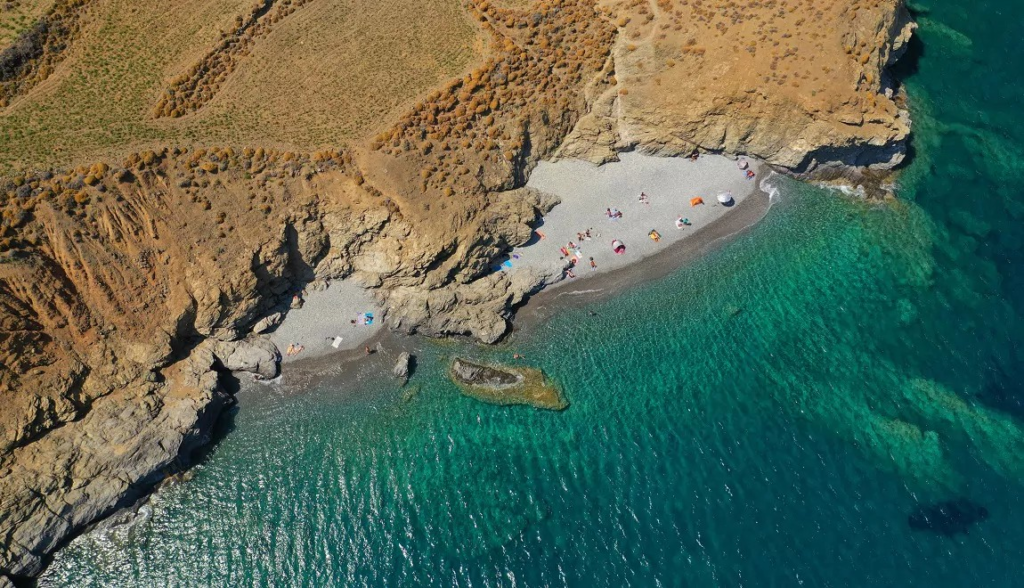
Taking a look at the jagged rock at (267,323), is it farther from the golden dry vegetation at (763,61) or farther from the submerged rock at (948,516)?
the submerged rock at (948,516)

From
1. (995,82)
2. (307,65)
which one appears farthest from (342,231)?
(995,82)

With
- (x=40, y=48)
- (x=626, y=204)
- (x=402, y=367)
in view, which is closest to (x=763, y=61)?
(x=626, y=204)

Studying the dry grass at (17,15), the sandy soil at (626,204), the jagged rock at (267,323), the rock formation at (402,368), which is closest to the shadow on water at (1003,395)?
the sandy soil at (626,204)

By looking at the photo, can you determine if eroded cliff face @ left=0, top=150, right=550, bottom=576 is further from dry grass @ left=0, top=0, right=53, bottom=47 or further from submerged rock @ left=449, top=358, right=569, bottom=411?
dry grass @ left=0, top=0, right=53, bottom=47

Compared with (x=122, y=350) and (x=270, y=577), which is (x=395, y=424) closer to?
(x=270, y=577)

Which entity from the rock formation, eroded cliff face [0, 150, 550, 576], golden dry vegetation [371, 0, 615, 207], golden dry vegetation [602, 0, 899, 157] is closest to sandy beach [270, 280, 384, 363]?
eroded cliff face [0, 150, 550, 576]
